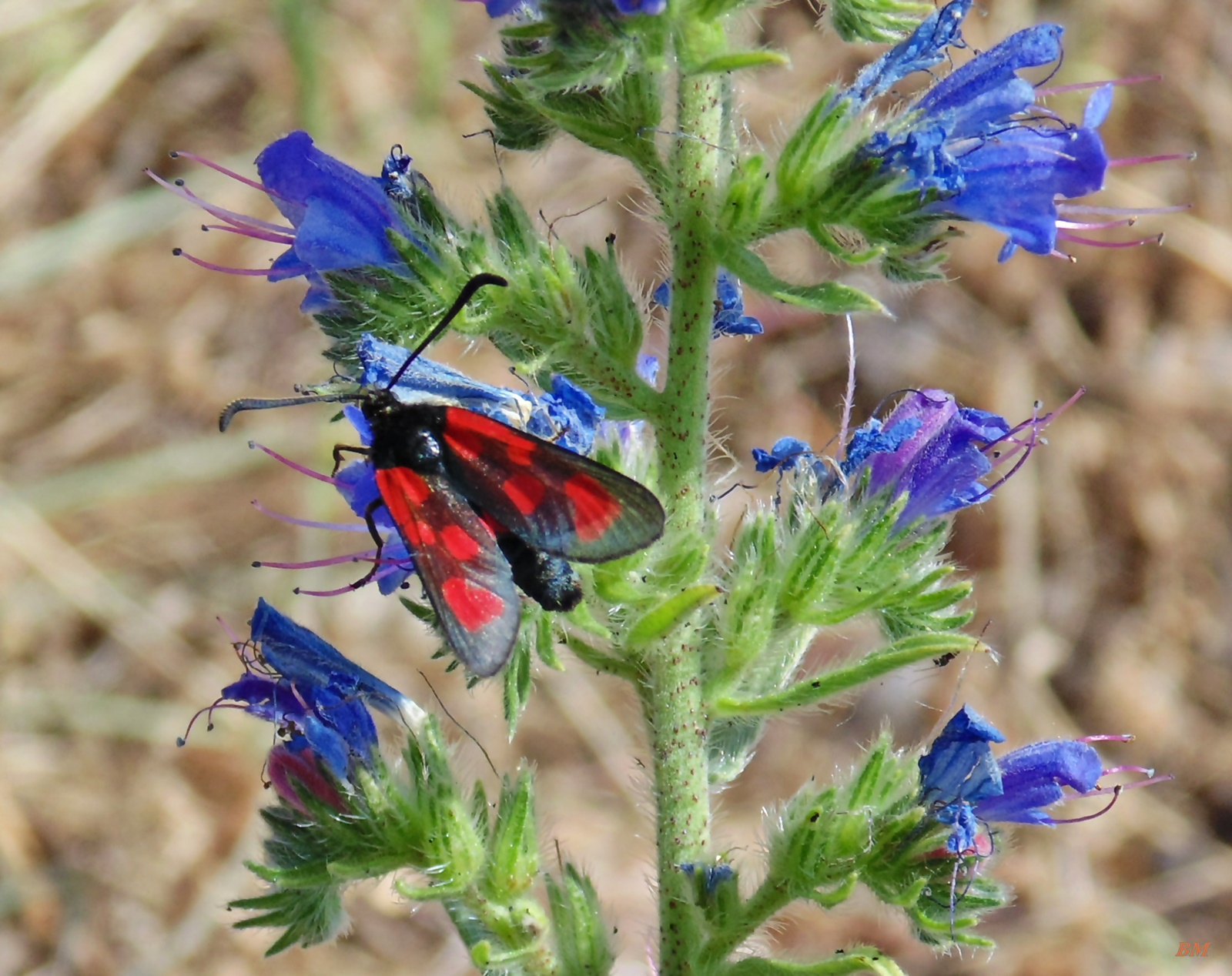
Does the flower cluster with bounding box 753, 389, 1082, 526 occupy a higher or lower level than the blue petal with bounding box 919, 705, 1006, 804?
higher

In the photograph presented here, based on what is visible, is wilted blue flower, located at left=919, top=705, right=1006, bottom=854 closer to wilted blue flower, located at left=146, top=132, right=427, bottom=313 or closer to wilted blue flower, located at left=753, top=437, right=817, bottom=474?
wilted blue flower, located at left=753, top=437, right=817, bottom=474

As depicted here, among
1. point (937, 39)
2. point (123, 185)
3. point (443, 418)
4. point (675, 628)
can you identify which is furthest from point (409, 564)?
point (123, 185)

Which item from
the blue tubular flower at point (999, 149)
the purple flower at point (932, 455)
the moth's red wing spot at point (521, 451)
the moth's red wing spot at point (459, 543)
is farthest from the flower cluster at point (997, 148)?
the moth's red wing spot at point (459, 543)

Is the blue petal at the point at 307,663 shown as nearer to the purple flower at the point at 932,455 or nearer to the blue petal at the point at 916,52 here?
the purple flower at the point at 932,455

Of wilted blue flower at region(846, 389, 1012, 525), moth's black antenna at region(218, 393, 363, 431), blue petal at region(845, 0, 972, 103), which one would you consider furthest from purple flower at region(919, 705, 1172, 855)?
moth's black antenna at region(218, 393, 363, 431)

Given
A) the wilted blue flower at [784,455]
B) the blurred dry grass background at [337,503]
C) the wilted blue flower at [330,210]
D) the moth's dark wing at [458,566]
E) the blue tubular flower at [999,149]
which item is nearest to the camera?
the moth's dark wing at [458,566]
